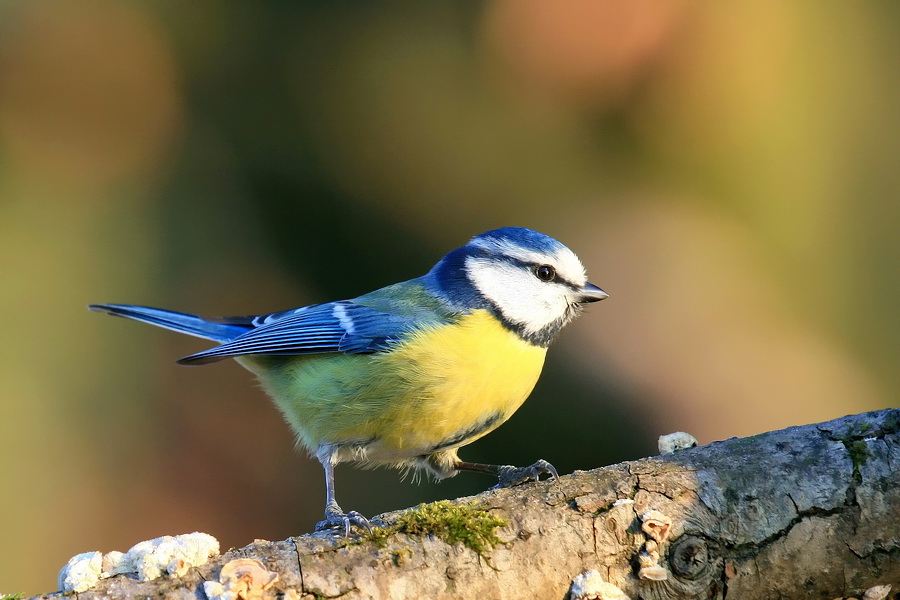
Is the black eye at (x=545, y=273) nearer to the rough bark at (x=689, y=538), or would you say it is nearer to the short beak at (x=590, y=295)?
the short beak at (x=590, y=295)

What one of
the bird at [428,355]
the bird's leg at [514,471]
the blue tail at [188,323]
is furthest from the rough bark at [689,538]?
the blue tail at [188,323]

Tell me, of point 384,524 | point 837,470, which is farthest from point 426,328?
point 837,470

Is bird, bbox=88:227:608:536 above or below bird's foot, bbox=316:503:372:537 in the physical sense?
above

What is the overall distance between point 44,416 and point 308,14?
1753mm

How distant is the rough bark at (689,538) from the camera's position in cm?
114

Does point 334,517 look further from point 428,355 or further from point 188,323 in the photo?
point 188,323

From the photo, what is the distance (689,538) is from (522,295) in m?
0.82

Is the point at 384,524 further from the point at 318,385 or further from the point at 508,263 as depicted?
the point at 508,263

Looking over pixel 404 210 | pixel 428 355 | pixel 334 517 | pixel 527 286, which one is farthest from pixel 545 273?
pixel 404 210

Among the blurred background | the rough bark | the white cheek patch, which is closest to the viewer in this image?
the rough bark

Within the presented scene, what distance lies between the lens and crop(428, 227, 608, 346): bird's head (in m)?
1.88

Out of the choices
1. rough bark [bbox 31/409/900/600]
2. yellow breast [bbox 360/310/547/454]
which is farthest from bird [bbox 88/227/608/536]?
rough bark [bbox 31/409/900/600]

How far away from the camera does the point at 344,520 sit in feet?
4.53

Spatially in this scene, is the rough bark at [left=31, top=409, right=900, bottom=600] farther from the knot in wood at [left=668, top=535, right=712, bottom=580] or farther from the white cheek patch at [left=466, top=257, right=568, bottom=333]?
the white cheek patch at [left=466, top=257, right=568, bottom=333]
